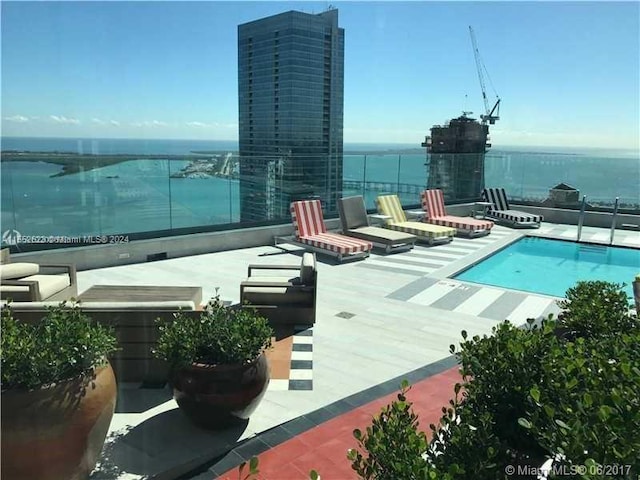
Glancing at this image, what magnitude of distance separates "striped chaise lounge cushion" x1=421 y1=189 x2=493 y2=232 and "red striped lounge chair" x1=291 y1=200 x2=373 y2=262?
10.5 feet

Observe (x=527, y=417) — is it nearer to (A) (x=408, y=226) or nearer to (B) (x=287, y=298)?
(B) (x=287, y=298)

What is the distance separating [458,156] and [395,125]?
213 inches

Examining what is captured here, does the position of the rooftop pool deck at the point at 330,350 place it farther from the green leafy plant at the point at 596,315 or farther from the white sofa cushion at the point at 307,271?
the green leafy plant at the point at 596,315

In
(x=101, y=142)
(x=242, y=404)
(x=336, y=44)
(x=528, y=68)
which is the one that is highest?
(x=336, y=44)

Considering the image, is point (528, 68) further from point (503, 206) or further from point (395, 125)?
point (395, 125)

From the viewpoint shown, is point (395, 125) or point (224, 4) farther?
point (395, 125)

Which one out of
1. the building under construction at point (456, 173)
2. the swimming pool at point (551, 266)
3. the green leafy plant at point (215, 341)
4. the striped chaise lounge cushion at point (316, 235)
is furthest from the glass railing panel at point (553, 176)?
the green leafy plant at point (215, 341)

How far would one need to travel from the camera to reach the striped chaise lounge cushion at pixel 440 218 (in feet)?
38.8

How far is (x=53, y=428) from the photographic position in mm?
2225

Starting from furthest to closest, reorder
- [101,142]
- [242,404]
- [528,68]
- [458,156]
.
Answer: [458,156] < [528,68] < [101,142] < [242,404]

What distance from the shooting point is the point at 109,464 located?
107 inches

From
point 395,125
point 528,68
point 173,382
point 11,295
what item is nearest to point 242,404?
point 173,382

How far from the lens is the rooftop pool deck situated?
114 inches

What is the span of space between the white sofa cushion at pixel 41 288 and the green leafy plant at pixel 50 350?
2.50 m
